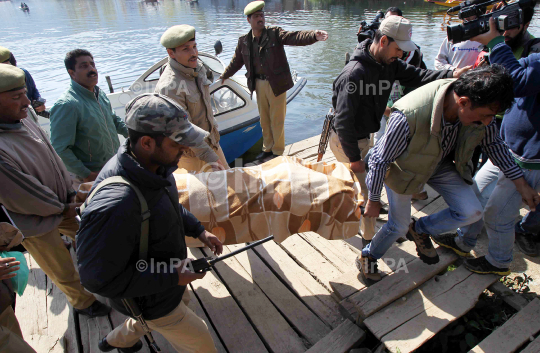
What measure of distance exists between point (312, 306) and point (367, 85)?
1.93m

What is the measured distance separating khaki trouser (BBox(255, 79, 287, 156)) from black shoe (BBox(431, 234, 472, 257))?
2.85 m

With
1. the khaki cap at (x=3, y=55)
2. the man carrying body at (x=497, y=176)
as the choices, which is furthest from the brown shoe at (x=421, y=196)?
the khaki cap at (x=3, y=55)

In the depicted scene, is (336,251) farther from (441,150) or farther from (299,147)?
(299,147)

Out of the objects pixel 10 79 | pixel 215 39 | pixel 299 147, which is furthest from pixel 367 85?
pixel 215 39

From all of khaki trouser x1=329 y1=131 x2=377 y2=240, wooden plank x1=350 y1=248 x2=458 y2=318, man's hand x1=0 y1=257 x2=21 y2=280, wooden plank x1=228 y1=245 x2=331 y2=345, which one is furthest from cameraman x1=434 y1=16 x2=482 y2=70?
man's hand x1=0 y1=257 x2=21 y2=280

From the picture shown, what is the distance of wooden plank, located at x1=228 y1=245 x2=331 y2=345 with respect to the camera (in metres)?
2.55

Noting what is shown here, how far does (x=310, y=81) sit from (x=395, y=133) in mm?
9688

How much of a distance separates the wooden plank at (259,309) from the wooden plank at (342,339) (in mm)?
164

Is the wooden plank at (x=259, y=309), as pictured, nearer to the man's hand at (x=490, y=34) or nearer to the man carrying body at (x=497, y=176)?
the man carrying body at (x=497, y=176)

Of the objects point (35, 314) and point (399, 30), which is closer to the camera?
point (399, 30)

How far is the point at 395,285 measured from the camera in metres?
2.57

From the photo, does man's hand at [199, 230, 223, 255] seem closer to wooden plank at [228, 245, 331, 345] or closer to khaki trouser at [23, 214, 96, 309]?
wooden plank at [228, 245, 331, 345]

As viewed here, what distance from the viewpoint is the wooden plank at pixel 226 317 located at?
8.11 ft

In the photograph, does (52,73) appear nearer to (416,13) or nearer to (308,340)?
(308,340)
